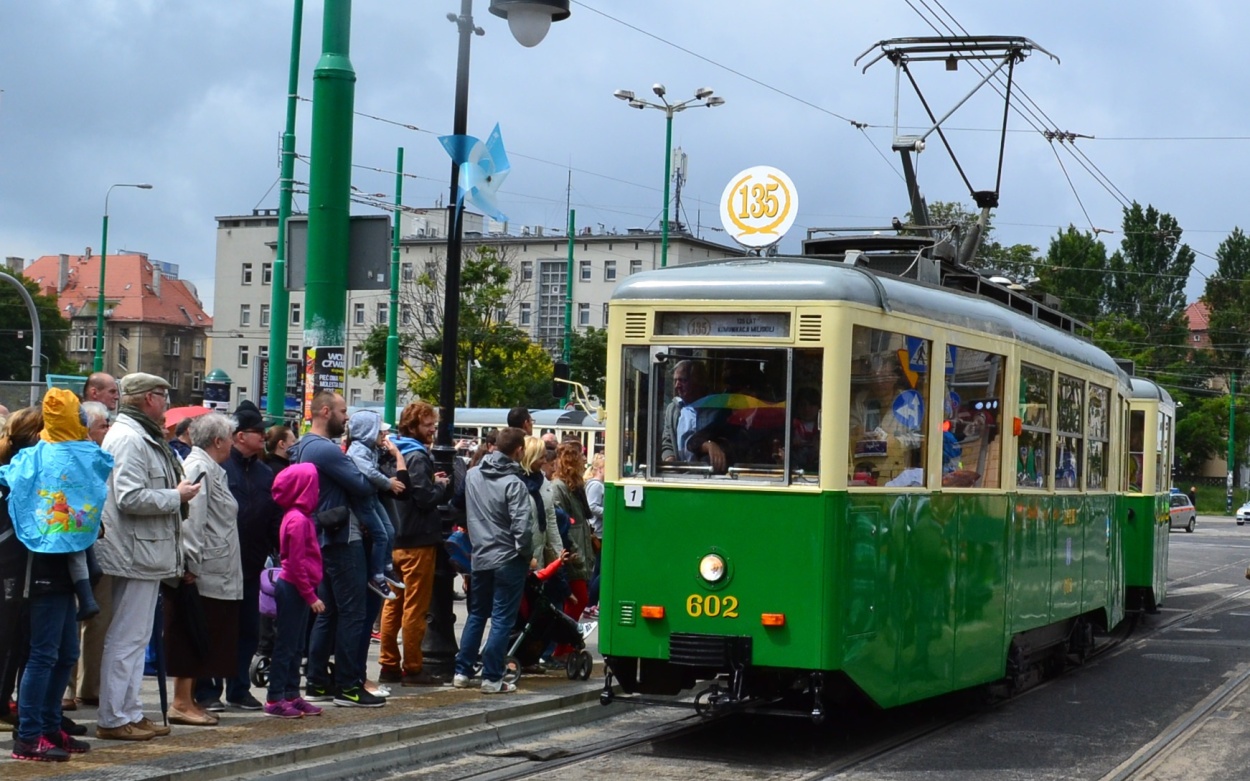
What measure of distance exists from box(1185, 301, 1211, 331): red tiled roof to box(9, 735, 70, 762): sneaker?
95.6m

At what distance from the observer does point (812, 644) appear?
9156 millimetres

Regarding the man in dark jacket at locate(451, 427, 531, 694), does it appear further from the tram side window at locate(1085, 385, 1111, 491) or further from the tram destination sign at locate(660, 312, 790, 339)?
the tram side window at locate(1085, 385, 1111, 491)

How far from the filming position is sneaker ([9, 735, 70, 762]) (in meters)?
7.93

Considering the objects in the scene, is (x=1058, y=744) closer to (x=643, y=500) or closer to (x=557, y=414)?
(x=643, y=500)

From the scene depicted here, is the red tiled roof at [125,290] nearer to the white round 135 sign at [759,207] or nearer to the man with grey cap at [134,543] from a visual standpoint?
the white round 135 sign at [759,207]

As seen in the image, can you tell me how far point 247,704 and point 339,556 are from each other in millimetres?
1069

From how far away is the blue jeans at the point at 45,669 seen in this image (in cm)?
795

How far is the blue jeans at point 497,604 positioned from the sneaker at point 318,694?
1.11 m

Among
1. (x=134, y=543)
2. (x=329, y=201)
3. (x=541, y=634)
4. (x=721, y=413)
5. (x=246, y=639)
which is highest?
(x=329, y=201)

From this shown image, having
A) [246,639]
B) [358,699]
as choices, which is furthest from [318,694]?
[246,639]

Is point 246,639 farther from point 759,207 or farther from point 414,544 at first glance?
point 759,207

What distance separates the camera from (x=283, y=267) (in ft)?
57.8

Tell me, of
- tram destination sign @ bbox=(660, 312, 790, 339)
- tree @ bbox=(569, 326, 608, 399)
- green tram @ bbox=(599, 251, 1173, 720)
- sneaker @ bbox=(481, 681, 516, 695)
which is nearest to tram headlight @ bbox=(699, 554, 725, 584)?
green tram @ bbox=(599, 251, 1173, 720)

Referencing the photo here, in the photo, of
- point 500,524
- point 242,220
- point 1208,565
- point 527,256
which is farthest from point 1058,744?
point 242,220
